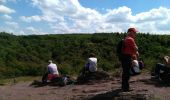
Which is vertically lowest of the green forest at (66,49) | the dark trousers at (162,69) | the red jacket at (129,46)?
the green forest at (66,49)

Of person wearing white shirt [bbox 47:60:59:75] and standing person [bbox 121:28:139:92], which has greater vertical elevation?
standing person [bbox 121:28:139:92]

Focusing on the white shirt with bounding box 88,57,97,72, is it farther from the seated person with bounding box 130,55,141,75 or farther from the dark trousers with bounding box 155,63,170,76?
the seated person with bounding box 130,55,141,75

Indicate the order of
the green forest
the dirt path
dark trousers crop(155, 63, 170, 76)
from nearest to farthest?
1. the dirt path
2. dark trousers crop(155, 63, 170, 76)
3. the green forest

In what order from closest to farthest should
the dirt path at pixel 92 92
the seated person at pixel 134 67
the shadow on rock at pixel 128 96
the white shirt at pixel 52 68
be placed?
the shadow on rock at pixel 128 96, the seated person at pixel 134 67, the dirt path at pixel 92 92, the white shirt at pixel 52 68

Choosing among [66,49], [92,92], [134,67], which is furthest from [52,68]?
[66,49]

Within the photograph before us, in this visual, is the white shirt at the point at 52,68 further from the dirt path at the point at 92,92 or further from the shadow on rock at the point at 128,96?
the shadow on rock at the point at 128,96

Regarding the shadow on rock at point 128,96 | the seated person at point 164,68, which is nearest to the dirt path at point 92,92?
the shadow on rock at point 128,96

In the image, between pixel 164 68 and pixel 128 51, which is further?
pixel 164 68

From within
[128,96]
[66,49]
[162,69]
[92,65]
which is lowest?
[66,49]

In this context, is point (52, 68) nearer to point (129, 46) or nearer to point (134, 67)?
point (134, 67)

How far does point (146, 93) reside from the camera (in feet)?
39.6

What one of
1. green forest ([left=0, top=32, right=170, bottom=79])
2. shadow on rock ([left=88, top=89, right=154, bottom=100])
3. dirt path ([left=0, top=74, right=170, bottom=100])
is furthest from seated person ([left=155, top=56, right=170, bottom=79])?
green forest ([left=0, top=32, right=170, bottom=79])

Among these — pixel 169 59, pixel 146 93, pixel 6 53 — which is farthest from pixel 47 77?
pixel 6 53

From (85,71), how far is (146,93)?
7104mm
